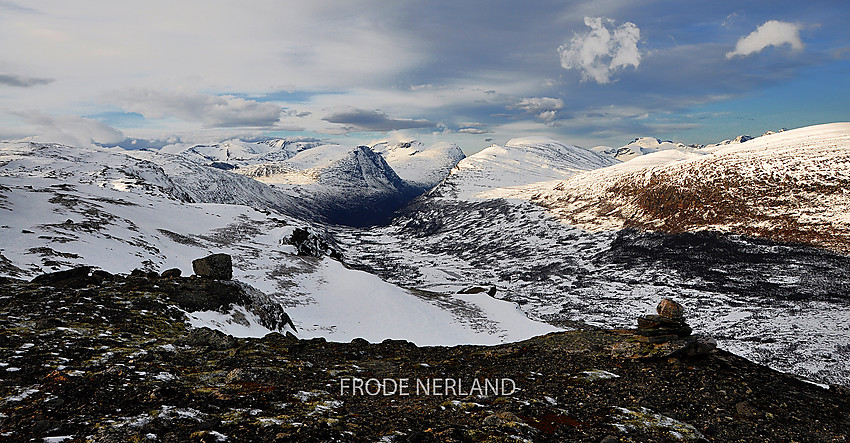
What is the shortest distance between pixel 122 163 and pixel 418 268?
6310 inches

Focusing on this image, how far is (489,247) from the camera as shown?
180 m

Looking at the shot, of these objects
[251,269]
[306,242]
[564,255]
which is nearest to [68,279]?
[251,269]

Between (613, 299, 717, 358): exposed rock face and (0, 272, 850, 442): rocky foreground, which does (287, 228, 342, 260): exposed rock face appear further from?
(613, 299, 717, 358): exposed rock face

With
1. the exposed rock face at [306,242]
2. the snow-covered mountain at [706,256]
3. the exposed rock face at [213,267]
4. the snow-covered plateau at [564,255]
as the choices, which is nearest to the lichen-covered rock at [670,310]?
the snow-covered plateau at [564,255]

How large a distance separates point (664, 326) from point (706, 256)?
11380cm

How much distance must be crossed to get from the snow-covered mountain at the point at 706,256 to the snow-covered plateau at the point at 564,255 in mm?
529

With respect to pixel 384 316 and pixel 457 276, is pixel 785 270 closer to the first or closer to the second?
pixel 457 276

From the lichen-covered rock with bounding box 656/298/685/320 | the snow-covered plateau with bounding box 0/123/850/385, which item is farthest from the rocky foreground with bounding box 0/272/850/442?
the snow-covered plateau with bounding box 0/123/850/385

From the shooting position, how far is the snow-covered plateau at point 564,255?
35.9 meters

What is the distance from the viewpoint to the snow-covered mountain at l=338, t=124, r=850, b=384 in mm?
62062

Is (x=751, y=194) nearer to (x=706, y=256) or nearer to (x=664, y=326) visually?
(x=706, y=256)

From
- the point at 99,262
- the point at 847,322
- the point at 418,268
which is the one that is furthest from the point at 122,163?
the point at 847,322

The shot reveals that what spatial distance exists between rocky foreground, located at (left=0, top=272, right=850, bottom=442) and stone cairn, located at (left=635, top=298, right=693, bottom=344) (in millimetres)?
514

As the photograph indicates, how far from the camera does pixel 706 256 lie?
348ft
